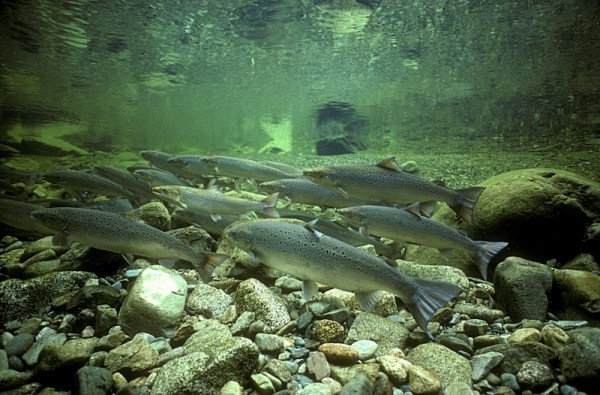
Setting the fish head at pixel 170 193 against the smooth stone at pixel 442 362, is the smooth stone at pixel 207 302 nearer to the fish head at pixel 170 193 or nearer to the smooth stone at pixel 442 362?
the smooth stone at pixel 442 362

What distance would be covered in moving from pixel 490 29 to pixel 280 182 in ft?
67.5

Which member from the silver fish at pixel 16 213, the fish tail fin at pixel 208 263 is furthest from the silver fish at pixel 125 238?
the silver fish at pixel 16 213

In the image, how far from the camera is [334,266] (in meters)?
3.18

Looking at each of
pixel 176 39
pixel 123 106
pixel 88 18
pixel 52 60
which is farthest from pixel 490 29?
pixel 123 106

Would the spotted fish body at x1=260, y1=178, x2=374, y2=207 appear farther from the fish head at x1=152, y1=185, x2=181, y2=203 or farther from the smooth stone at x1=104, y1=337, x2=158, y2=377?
the smooth stone at x1=104, y1=337, x2=158, y2=377

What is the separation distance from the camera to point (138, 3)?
51.9 ft

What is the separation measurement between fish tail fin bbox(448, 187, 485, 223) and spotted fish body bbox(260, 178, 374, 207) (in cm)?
175

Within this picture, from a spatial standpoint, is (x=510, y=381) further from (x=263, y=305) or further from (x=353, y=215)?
(x=353, y=215)

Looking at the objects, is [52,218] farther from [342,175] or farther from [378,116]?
→ [378,116]

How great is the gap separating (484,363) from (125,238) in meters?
3.94

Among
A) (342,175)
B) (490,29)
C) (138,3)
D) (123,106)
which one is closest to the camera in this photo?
(342,175)

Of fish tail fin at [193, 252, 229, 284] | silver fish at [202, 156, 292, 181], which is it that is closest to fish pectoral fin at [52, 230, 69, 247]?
fish tail fin at [193, 252, 229, 284]

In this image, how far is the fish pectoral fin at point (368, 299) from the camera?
10.4 ft

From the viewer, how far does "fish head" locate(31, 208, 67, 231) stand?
12.7 feet
